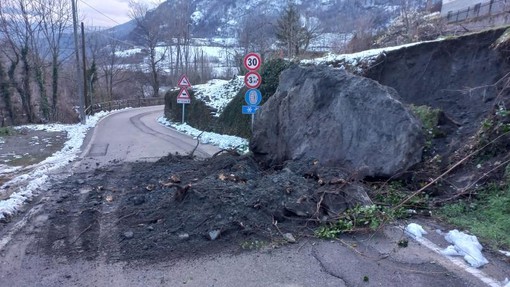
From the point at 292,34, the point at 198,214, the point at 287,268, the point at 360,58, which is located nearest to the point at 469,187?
Result: the point at 287,268

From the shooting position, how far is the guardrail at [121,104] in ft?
133

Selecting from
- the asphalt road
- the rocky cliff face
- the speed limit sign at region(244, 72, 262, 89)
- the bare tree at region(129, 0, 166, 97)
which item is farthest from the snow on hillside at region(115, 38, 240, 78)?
the asphalt road

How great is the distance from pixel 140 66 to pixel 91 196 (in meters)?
68.6

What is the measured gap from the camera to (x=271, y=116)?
10.5m

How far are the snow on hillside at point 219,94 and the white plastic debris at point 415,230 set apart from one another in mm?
14947

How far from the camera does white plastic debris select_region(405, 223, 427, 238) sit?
18.0 feet

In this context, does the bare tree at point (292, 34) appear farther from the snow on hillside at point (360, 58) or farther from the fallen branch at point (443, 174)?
the fallen branch at point (443, 174)

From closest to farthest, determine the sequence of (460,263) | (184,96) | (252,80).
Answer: (460,263), (252,80), (184,96)

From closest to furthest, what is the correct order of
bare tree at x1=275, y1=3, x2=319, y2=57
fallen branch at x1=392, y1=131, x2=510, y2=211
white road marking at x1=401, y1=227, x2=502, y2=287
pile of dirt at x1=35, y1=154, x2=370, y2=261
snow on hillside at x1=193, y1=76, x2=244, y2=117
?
white road marking at x1=401, y1=227, x2=502, y2=287
pile of dirt at x1=35, y1=154, x2=370, y2=261
fallen branch at x1=392, y1=131, x2=510, y2=211
snow on hillside at x1=193, y1=76, x2=244, y2=117
bare tree at x1=275, y1=3, x2=319, y2=57

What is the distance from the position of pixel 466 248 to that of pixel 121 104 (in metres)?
48.8

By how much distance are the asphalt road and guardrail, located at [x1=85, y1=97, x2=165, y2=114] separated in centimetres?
3254

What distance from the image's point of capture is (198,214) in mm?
5938

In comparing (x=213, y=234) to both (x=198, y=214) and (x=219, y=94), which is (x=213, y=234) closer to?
(x=198, y=214)

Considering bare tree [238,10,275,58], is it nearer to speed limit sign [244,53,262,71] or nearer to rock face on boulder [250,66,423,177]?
speed limit sign [244,53,262,71]
